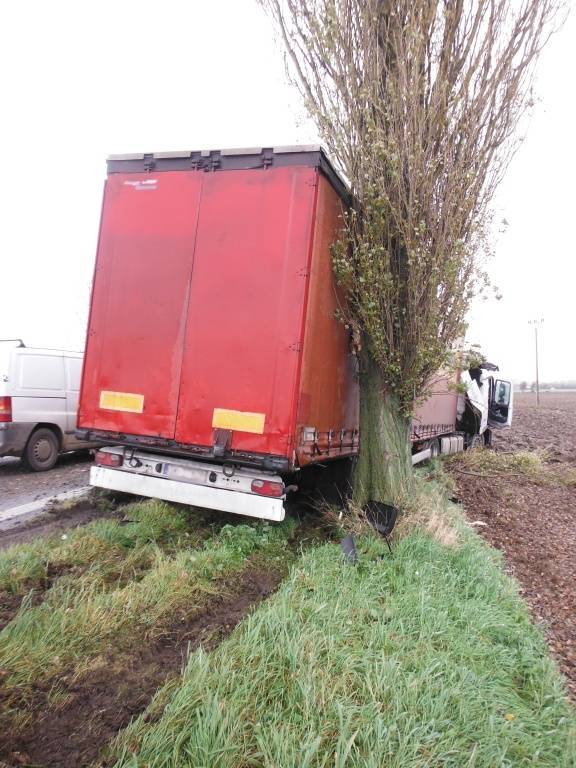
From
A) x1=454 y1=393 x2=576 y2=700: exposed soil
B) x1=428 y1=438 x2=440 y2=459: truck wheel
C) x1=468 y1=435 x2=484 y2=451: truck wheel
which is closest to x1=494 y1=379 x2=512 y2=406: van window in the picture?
x1=468 y1=435 x2=484 y2=451: truck wheel

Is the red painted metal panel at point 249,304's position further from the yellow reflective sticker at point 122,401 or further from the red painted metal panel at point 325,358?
the yellow reflective sticker at point 122,401

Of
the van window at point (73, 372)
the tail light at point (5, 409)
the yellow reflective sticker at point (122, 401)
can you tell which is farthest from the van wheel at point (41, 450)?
the yellow reflective sticker at point (122, 401)

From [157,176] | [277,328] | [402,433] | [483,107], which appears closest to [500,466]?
[402,433]

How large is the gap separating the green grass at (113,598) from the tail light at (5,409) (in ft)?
12.5

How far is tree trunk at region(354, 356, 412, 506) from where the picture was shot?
18.5 feet

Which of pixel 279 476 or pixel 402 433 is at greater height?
pixel 402 433

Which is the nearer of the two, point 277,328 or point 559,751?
point 559,751

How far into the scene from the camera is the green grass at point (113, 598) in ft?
8.57

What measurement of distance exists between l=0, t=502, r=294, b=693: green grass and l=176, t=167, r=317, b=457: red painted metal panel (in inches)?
35.8

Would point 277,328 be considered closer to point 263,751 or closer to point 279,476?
point 279,476

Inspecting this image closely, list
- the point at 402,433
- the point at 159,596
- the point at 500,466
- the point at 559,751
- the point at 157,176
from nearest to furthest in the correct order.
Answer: the point at 559,751, the point at 159,596, the point at 157,176, the point at 402,433, the point at 500,466

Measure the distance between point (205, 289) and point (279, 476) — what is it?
181 centimetres

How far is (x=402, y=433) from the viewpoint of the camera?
590 cm

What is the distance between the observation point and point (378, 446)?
5715 millimetres
